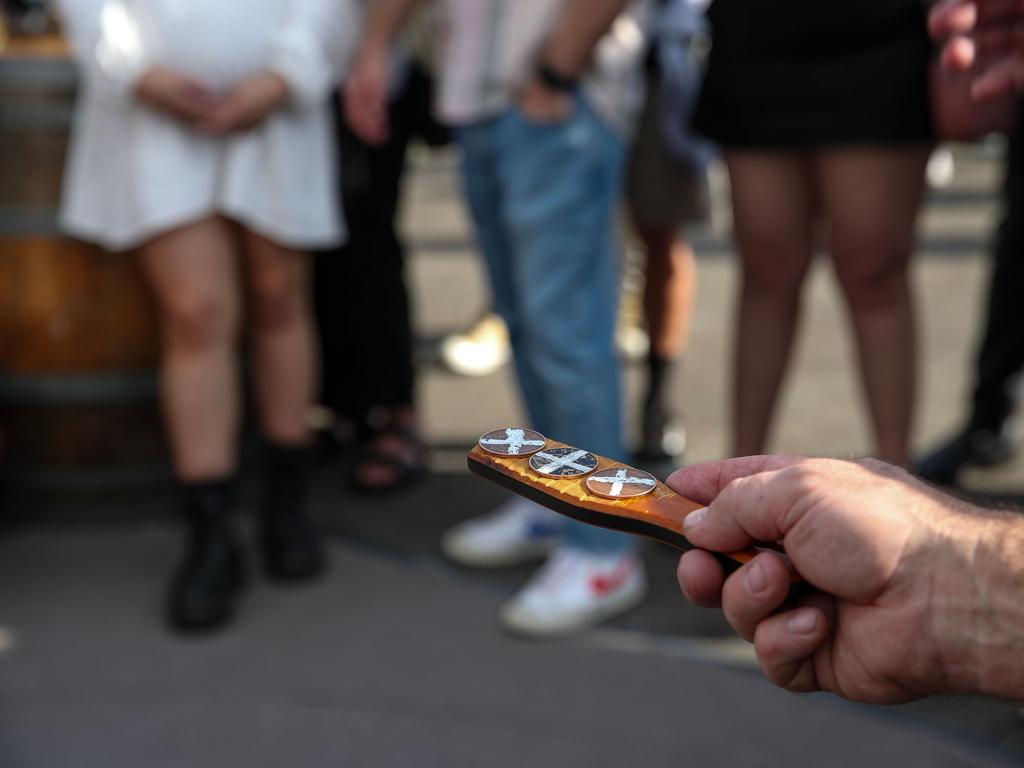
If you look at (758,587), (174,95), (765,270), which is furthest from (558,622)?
(758,587)

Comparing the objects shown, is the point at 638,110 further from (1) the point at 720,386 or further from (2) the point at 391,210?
(1) the point at 720,386

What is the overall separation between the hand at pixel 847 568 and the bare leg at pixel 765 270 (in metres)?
1.49

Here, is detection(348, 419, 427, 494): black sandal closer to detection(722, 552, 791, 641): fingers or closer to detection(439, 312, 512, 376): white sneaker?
detection(439, 312, 512, 376): white sneaker

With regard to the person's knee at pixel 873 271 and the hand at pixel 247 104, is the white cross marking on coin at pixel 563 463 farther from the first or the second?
the hand at pixel 247 104

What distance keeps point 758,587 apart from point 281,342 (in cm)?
195

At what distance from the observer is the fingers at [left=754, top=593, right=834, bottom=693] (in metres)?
1.02

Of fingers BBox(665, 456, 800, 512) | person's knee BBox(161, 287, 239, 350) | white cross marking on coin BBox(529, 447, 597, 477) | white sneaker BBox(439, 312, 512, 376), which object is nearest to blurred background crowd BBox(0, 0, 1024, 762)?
person's knee BBox(161, 287, 239, 350)

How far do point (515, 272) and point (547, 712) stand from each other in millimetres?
858

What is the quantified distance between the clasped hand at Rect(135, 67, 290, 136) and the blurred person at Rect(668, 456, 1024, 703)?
178 cm

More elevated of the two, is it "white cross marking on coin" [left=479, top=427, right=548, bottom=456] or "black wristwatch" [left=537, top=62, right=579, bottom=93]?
"black wristwatch" [left=537, top=62, right=579, bottom=93]

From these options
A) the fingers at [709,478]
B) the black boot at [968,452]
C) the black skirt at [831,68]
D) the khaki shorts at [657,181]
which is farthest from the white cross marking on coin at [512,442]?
the black boot at [968,452]

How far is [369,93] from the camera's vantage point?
2.73 m

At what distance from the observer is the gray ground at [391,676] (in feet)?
7.13

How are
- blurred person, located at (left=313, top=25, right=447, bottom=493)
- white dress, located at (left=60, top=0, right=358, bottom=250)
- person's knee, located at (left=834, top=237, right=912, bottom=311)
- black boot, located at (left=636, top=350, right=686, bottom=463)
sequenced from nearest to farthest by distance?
person's knee, located at (left=834, top=237, right=912, bottom=311) < white dress, located at (left=60, top=0, right=358, bottom=250) < blurred person, located at (left=313, top=25, right=447, bottom=493) < black boot, located at (left=636, top=350, right=686, bottom=463)
